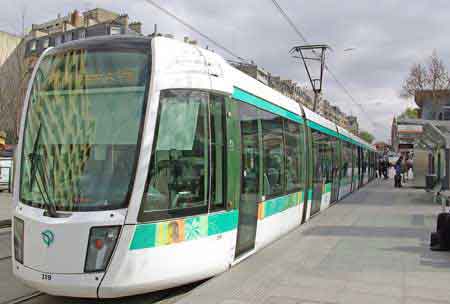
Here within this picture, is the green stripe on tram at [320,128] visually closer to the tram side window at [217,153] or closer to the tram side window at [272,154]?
the tram side window at [272,154]

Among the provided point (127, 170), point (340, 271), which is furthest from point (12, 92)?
point (340, 271)

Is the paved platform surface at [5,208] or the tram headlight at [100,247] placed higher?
the tram headlight at [100,247]

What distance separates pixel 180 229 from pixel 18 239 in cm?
180

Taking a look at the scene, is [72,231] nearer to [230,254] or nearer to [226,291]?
[226,291]

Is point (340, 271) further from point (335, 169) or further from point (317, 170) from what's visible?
point (335, 169)

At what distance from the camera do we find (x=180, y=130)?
5.72 metres

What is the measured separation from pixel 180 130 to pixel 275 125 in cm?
328

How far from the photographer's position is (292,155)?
9.81 meters

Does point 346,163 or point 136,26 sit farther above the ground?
point 136,26

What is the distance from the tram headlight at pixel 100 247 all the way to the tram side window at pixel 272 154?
3317 millimetres

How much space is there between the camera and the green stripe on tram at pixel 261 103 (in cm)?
698

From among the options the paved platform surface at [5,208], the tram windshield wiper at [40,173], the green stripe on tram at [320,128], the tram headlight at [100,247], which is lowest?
the paved platform surface at [5,208]

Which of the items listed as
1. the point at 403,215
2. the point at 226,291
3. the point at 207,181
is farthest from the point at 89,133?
the point at 403,215

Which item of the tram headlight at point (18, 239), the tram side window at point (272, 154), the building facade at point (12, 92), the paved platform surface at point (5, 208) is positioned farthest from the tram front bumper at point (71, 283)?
the building facade at point (12, 92)
